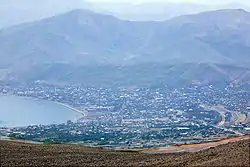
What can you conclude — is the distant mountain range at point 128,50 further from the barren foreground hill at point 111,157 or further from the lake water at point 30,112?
the barren foreground hill at point 111,157

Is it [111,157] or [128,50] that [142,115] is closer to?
[111,157]

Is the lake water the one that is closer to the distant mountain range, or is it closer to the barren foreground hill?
the distant mountain range

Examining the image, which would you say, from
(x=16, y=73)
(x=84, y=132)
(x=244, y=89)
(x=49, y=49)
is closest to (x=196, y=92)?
(x=244, y=89)

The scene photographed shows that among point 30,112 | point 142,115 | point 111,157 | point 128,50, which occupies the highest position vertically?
point 128,50

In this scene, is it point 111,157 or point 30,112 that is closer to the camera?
point 111,157

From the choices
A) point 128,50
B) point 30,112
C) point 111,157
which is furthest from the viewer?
point 128,50

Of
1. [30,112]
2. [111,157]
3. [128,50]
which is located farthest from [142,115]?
[128,50]

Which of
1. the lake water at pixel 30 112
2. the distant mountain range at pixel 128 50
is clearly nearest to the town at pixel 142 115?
the lake water at pixel 30 112
